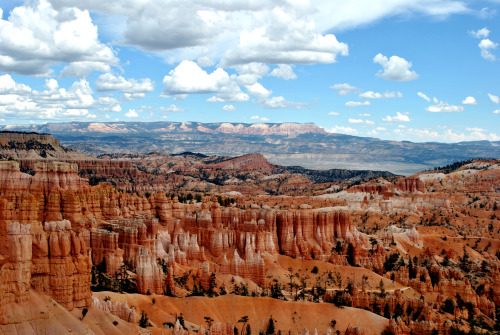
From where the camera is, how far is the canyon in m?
43.5

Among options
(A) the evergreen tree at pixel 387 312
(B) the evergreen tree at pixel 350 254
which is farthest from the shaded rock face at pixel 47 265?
(B) the evergreen tree at pixel 350 254

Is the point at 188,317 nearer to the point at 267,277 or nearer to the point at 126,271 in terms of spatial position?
the point at 126,271

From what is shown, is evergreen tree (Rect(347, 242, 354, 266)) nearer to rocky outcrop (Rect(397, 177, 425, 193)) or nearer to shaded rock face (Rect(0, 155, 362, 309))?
shaded rock face (Rect(0, 155, 362, 309))

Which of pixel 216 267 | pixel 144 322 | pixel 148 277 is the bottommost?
pixel 216 267

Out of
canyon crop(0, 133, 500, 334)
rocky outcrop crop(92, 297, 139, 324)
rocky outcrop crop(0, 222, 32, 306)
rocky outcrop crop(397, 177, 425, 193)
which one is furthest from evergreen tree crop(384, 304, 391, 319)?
rocky outcrop crop(397, 177, 425, 193)

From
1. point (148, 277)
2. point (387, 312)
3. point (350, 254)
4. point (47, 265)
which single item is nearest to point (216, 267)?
point (148, 277)

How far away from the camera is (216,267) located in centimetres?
7669

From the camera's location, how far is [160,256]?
2908 inches

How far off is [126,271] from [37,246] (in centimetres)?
2171

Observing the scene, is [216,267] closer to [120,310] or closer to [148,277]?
[148,277]

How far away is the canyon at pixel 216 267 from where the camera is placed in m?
43.5

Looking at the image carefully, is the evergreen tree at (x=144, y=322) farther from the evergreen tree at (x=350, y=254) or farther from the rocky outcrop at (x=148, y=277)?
the evergreen tree at (x=350, y=254)

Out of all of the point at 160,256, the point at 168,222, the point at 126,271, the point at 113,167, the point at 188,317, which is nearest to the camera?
the point at 188,317

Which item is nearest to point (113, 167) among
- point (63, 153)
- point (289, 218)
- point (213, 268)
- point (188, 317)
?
point (63, 153)
